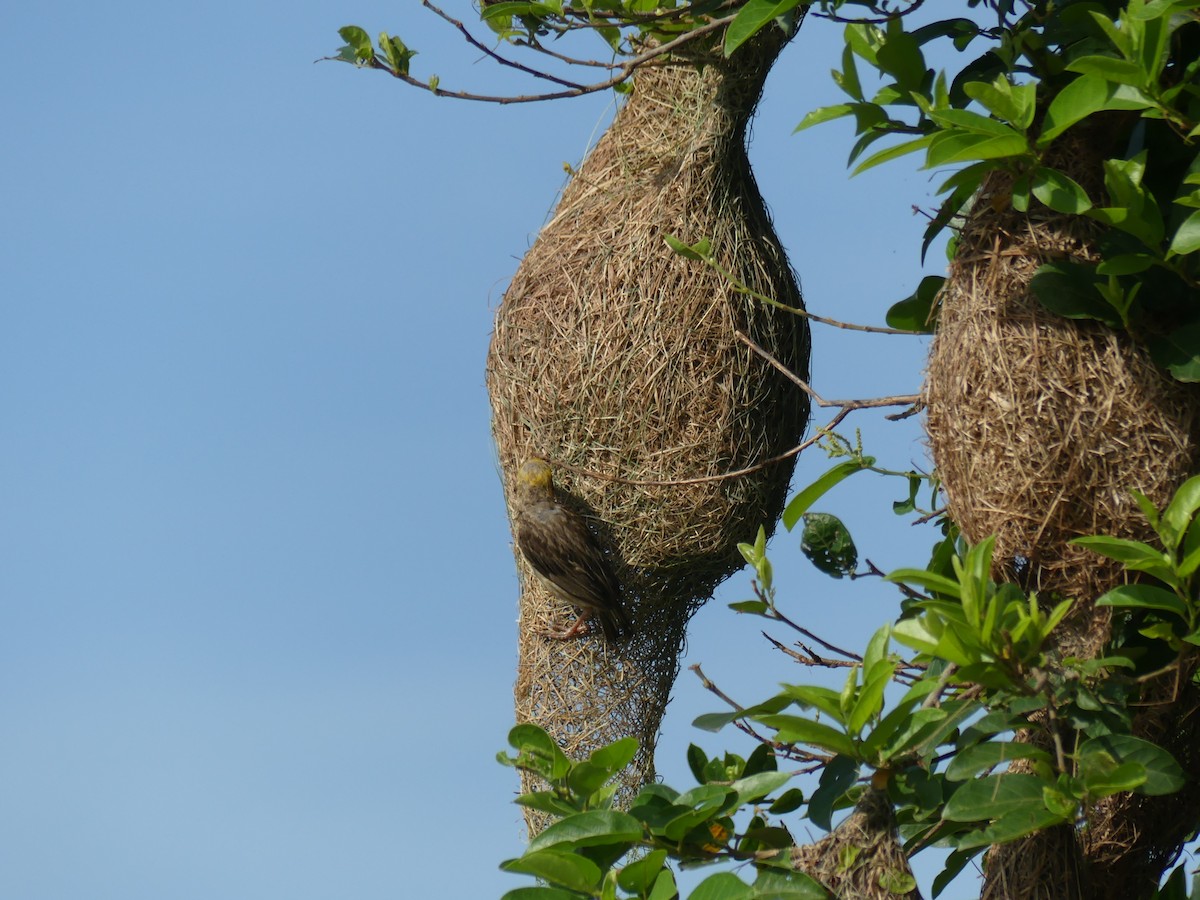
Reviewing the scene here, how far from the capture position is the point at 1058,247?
1.92m

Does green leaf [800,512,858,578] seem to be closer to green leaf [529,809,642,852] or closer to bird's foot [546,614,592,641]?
bird's foot [546,614,592,641]

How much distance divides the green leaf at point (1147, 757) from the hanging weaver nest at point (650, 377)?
4.79 ft

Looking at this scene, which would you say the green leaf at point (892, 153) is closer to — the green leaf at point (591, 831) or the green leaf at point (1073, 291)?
the green leaf at point (1073, 291)

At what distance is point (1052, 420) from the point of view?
6.27 ft

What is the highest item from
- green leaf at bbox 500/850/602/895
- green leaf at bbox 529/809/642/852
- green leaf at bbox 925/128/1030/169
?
green leaf at bbox 925/128/1030/169

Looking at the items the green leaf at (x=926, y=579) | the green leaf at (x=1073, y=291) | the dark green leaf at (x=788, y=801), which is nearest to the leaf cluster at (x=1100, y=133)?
the green leaf at (x=1073, y=291)

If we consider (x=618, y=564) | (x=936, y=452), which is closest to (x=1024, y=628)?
(x=936, y=452)

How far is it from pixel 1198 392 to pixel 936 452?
36cm

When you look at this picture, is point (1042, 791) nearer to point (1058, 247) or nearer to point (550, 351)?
point (1058, 247)

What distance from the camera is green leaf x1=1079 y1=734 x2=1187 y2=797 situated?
1658 mm

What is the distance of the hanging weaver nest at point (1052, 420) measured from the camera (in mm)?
1887

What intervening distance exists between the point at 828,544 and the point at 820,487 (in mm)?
354

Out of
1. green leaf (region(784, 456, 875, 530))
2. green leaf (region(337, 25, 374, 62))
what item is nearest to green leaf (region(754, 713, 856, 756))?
A: green leaf (region(784, 456, 875, 530))

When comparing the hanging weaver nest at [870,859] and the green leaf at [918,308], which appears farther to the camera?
the green leaf at [918,308]
